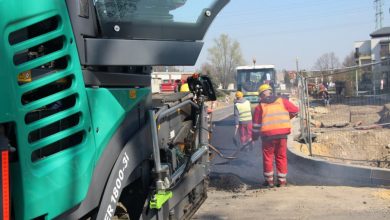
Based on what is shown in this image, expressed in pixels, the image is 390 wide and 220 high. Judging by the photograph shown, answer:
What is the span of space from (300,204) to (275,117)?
2.31 meters

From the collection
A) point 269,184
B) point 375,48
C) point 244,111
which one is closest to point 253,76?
point 244,111

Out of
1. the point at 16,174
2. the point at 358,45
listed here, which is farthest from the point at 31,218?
the point at 358,45

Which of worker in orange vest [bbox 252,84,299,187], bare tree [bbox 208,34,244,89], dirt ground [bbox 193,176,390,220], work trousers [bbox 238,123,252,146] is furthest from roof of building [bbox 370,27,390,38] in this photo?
dirt ground [bbox 193,176,390,220]

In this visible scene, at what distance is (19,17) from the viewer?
2314 mm

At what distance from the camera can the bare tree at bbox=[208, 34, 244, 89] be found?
269 ft

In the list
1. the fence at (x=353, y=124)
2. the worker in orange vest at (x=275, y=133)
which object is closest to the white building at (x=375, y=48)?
the fence at (x=353, y=124)

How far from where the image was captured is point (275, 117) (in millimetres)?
8227

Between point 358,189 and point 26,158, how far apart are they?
5906 mm

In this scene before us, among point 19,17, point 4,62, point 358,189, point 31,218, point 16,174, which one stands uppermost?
point 19,17

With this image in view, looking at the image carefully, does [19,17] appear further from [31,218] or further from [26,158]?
[31,218]

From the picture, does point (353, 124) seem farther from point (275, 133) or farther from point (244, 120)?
point (275, 133)

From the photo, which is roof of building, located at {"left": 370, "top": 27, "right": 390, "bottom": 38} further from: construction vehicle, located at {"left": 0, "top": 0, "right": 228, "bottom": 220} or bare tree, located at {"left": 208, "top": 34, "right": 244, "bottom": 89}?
construction vehicle, located at {"left": 0, "top": 0, "right": 228, "bottom": 220}

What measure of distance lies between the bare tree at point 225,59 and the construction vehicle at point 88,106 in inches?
2942

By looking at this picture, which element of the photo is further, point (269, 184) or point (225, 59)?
point (225, 59)
